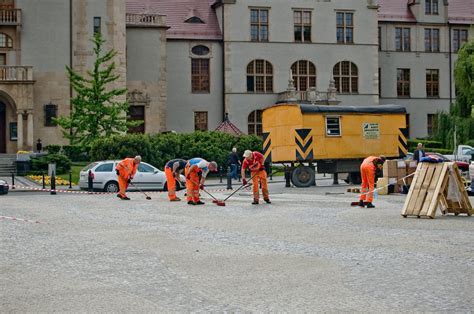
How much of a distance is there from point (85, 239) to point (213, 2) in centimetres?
5491

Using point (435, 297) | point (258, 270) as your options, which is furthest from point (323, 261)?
point (435, 297)

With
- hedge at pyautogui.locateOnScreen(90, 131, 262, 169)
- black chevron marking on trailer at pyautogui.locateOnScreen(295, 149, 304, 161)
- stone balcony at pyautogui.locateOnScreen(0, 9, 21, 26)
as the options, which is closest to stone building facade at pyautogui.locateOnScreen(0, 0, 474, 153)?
stone balcony at pyautogui.locateOnScreen(0, 9, 21, 26)

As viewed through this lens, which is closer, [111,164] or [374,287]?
[374,287]

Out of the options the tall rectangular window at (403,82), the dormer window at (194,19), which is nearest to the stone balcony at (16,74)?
the dormer window at (194,19)

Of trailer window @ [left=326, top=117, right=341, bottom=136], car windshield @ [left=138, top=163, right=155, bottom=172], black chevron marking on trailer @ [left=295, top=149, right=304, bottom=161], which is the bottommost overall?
car windshield @ [left=138, top=163, right=155, bottom=172]

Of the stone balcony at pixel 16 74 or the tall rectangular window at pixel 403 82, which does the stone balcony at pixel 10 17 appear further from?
the tall rectangular window at pixel 403 82

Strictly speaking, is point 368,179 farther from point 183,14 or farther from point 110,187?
point 183,14

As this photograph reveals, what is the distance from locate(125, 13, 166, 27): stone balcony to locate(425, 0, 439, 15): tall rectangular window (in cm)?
2193

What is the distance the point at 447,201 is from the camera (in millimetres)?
21797

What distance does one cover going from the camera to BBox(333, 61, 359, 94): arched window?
6925 centimetres

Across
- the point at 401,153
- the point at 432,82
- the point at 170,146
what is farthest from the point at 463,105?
the point at 170,146

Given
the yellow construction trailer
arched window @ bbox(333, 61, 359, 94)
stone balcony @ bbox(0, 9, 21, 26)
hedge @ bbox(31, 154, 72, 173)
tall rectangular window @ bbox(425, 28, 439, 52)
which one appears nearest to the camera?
the yellow construction trailer

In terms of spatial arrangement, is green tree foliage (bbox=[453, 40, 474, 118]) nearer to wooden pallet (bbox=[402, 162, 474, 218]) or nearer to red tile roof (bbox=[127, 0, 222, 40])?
red tile roof (bbox=[127, 0, 222, 40])

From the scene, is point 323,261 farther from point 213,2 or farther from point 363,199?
point 213,2
